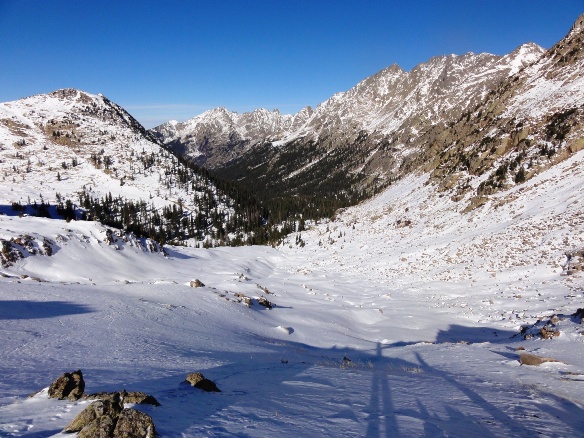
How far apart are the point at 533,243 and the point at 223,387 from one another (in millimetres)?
33283

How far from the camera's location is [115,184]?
146 m

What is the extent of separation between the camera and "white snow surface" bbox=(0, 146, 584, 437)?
250 inches

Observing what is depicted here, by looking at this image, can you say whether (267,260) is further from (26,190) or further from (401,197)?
(26,190)

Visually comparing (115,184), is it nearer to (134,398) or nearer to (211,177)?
(211,177)

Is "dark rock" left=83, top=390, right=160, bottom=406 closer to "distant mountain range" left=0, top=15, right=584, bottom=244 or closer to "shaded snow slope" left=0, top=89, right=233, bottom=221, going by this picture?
"distant mountain range" left=0, top=15, right=584, bottom=244

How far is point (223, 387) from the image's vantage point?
7.94 meters

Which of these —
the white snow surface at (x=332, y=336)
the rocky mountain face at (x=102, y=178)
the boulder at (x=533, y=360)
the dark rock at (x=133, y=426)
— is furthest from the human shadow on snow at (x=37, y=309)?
the rocky mountain face at (x=102, y=178)

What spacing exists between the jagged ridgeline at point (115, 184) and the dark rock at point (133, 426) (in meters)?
109

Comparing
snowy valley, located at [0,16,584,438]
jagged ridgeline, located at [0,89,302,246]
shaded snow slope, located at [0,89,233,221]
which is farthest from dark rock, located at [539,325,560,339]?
shaded snow slope, located at [0,89,233,221]

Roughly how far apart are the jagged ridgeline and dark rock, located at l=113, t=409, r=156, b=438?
109m

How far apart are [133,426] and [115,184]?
161625 mm

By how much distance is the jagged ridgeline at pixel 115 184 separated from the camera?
121500 millimetres

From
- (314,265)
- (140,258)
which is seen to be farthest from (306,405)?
(314,265)

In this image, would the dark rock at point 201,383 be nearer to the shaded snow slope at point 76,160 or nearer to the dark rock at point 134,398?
the dark rock at point 134,398
